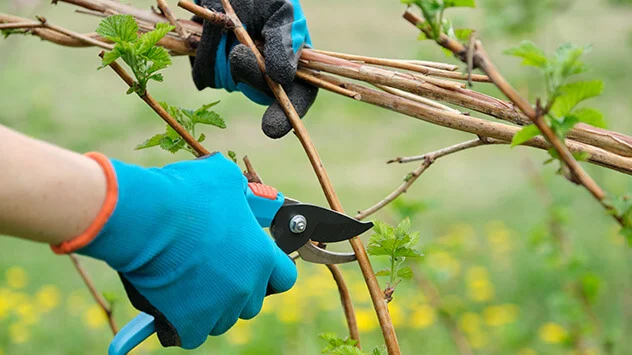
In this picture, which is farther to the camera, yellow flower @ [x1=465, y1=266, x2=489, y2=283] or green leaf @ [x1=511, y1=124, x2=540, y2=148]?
yellow flower @ [x1=465, y1=266, x2=489, y2=283]

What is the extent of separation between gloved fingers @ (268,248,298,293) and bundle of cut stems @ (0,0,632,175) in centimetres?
29

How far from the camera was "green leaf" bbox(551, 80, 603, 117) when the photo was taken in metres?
0.77

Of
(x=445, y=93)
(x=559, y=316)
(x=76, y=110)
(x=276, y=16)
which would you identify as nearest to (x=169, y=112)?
(x=276, y=16)

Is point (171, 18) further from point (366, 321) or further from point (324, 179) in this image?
point (366, 321)

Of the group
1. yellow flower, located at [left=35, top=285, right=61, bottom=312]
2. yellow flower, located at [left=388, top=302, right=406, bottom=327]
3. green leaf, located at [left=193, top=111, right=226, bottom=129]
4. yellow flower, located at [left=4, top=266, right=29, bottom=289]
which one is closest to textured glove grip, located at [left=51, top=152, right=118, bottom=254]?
green leaf, located at [left=193, top=111, right=226, bottom=129]

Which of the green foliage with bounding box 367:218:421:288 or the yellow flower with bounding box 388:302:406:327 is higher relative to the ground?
→ the green foliage with bounding box 367:218:421:288

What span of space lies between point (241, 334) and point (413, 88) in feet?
5.90

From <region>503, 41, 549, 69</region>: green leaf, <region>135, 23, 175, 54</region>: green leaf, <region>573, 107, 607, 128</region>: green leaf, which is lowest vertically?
<region>135, 23, 175, 54</region>: green leaf

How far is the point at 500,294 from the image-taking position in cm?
316

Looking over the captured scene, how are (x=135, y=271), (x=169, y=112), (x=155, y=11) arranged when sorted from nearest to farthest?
(x=135, y=271), (x=169, y=112), (x=155, y=11)

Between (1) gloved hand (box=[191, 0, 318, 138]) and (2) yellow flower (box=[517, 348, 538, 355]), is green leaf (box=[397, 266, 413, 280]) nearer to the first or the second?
(1) gloved hand (box=[191, 0, 318, 138])

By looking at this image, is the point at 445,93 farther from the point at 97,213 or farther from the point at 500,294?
the point at 500,294

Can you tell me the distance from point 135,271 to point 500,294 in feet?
7.89

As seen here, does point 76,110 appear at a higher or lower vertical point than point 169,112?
lower
